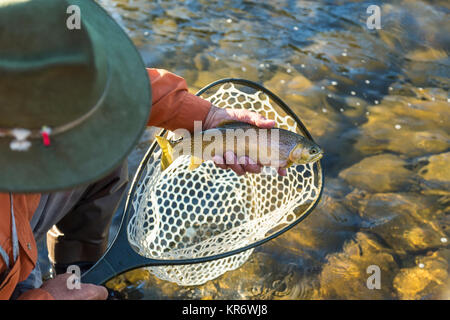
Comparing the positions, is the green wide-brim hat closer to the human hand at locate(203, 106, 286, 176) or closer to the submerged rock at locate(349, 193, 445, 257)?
the human hand at locate(203, 106, 286, 176)

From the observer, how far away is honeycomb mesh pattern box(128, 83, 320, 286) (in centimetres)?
261

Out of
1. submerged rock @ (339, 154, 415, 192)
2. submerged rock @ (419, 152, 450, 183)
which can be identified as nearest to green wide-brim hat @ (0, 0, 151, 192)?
submerged rock @ (339, 154, 415, 192)

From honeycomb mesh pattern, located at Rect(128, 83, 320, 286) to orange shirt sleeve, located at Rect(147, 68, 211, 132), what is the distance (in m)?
0.28

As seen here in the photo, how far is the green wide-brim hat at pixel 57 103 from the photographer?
1238 mm

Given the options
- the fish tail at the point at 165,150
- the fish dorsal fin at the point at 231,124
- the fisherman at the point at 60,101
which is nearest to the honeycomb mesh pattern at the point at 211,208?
the fish tail at the point at 165,150

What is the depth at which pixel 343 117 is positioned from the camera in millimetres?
4152

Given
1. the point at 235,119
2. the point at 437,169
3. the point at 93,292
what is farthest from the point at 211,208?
the point at 437,169

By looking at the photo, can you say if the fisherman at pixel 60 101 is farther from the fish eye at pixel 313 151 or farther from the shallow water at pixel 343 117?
the shallow water at pixel 343 117

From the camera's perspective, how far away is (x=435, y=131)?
3.95 metres

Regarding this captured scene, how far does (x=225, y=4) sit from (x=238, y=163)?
12.1 feet

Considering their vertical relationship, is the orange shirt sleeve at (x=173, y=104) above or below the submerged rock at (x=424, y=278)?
above

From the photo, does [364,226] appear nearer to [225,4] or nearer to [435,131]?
[435,131]

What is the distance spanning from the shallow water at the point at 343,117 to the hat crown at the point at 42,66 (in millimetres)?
1852
